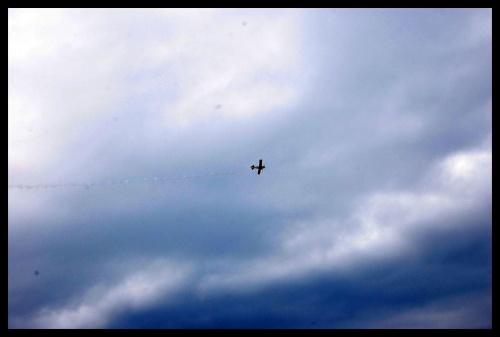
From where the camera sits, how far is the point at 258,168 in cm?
10369
